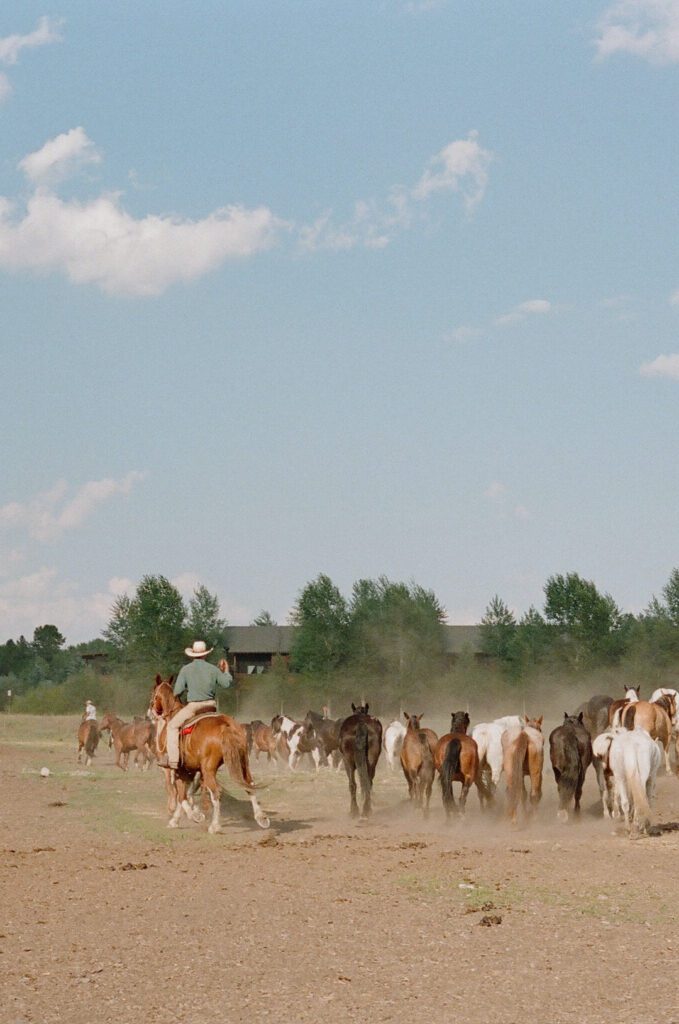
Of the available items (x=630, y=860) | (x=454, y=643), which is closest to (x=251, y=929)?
(x=630, y=860)

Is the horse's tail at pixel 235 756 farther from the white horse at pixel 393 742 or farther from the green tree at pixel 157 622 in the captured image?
the green tree at pixel 157 622

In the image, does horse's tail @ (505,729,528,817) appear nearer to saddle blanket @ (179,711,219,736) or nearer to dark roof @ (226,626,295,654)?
saddle blanket @ (179,711,219,736)

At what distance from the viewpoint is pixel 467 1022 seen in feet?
25.1

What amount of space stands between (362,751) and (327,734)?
504 inches

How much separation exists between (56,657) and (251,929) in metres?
174

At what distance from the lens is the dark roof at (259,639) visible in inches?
3972

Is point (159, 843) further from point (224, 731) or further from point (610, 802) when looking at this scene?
point (610, 802)

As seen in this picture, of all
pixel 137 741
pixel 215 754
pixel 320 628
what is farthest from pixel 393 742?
pixel 320 628

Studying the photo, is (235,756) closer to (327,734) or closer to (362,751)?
(362,751)

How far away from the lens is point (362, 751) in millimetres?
20031

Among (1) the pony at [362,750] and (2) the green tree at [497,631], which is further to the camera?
(2) the green tree at [497,631]

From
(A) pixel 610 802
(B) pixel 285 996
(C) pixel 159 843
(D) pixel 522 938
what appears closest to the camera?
(B) pixel 285 996

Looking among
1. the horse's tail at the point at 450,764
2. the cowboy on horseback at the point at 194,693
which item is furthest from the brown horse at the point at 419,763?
the cowboy on horseback at the point at 194,693

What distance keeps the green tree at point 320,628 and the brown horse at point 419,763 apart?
59.7 m
